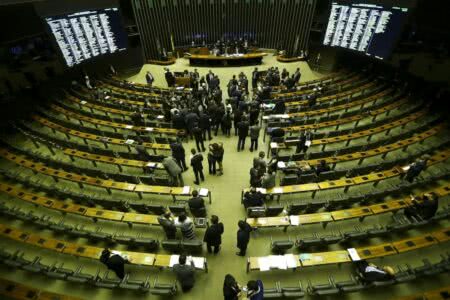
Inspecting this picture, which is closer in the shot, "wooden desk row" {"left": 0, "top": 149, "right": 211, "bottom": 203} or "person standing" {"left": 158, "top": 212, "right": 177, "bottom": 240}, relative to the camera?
"person standing" {"left": 158, "top": 212, "right": 177, "bottom": 240}

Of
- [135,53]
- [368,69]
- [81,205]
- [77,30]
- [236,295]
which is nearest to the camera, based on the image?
[236,295]

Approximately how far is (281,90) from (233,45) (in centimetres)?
752

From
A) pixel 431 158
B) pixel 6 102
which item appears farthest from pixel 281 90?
pixel 6 102

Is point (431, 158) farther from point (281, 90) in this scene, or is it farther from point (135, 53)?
point (135, 53)

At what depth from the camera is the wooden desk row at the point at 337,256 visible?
16.8 feet

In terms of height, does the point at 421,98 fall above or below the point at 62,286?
above

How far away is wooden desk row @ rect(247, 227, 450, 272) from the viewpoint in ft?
16.8

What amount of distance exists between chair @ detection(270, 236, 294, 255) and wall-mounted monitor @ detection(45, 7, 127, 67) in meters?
11.9

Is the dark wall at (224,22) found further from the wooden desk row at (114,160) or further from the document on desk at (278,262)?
the document on desk at (278,262)

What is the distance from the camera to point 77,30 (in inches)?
449

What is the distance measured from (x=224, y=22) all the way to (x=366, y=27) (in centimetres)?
1153

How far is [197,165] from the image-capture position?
7414mm

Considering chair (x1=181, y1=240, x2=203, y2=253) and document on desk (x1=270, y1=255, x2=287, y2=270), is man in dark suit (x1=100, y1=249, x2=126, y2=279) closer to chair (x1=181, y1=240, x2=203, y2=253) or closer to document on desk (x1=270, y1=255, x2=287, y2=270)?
chair (x1=181, y1=240, x2=203, y2=253)

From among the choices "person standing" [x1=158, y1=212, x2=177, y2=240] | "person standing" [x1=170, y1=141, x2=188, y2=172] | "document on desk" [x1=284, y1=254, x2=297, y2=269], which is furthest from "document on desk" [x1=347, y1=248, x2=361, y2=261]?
"person standing" [x1=170, y1=141, x2=188, y2=172]
